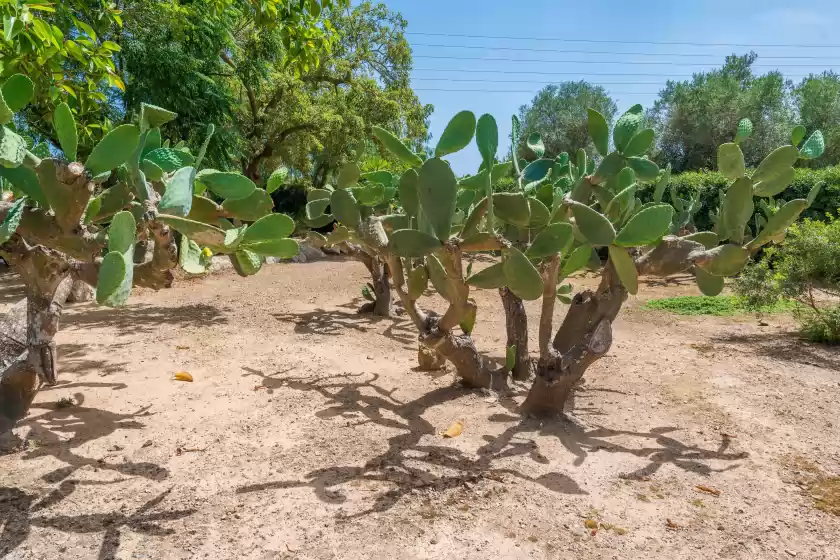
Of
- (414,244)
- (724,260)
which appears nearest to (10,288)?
(414,244)

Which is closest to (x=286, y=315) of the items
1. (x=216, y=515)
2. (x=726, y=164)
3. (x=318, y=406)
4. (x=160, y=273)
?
(x=318, y=406)

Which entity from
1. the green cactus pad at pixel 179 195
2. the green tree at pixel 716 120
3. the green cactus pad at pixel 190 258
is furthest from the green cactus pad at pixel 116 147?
the green tree at pixel 716 120

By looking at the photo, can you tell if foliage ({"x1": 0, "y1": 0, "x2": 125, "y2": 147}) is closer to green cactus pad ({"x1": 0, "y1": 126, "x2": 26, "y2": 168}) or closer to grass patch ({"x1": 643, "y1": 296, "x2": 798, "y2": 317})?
green cactus pad ({"x1": 0, "y1": 126, "x2": 26, "y2": 168})

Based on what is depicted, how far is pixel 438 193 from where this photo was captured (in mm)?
2115

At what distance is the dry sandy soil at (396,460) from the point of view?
6.02 feet

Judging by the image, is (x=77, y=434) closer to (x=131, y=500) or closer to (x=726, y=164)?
(x=131, y=500)

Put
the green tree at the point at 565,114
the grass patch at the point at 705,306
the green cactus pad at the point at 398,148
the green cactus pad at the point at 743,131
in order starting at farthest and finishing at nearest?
the green tree at the point at 565,114 < the grass patch at the point at 705,306 < the green cactus pad at the point at 743,131 < the green cactus pad at the point at 398,148

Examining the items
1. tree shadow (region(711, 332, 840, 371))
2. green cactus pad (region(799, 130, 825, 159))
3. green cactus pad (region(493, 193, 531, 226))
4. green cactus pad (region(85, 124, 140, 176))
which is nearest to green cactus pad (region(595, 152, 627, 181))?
green cactus pad (region(493, 193, 531, 226))

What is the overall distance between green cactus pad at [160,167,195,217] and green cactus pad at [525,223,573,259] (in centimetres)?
121

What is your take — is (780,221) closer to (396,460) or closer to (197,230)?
(396,460)

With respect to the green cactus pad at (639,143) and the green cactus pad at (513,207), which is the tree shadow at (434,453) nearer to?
the green cactus pad at (513,207)

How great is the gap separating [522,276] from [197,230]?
111 centimetres

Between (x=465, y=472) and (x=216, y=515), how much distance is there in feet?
3.09

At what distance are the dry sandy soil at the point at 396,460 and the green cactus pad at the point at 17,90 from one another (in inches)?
52.9
